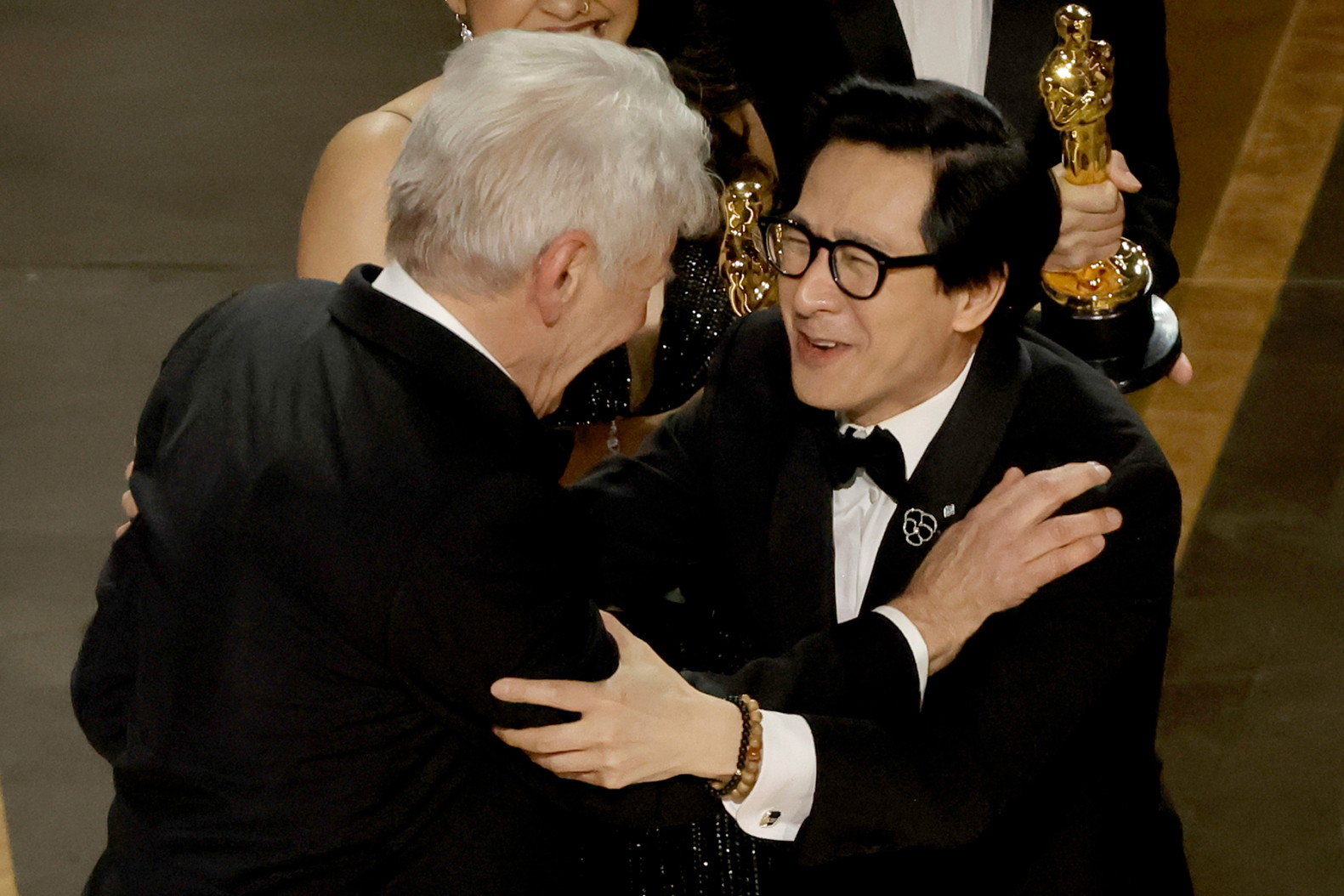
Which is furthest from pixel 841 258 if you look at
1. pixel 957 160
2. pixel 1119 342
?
pixel 1119 342

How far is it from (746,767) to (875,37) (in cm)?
159

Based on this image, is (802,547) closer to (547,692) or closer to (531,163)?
(547,692)

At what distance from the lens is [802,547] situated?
240 centimetres

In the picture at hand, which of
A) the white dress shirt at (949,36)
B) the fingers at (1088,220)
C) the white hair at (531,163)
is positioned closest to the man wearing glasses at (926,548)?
the fingers at (1088,220)

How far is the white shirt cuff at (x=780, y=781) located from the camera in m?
2.11

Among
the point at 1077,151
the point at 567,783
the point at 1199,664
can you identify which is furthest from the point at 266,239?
the point at 567,783

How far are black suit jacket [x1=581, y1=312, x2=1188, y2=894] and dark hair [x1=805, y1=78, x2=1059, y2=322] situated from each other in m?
0.17

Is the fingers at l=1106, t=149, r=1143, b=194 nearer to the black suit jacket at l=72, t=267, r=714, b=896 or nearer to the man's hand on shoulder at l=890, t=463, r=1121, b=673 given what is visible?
the man's hand on shoulder at l=890, t=463, r=1121, b=673

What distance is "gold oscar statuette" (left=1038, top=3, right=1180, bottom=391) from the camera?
8.47 feet

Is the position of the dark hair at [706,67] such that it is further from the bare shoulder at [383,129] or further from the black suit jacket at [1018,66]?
the bare shoulder at [383,129]

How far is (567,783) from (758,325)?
0.90m

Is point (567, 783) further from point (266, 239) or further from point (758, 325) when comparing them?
point (266, 239)

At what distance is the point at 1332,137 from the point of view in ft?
21.7

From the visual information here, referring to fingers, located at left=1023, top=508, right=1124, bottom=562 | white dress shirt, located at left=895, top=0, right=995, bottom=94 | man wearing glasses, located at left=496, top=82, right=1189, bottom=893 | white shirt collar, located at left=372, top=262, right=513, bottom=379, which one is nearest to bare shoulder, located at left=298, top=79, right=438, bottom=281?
man wearing glasses, located at left=496, top=82, right=1189, bottom=893
